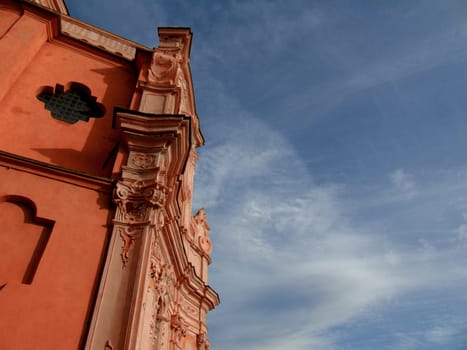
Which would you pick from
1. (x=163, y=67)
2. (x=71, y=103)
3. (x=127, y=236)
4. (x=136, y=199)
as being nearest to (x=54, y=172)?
(x=136, y=199)

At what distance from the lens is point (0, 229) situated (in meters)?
6.93

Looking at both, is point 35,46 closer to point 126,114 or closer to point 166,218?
point 126,114

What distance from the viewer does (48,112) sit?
9414 mm

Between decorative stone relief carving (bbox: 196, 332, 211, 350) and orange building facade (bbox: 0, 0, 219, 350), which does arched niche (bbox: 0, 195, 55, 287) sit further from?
decorative stone relief carving (bbox: 196, 332, 211, 350)

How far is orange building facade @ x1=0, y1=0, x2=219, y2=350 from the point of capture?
608 cm

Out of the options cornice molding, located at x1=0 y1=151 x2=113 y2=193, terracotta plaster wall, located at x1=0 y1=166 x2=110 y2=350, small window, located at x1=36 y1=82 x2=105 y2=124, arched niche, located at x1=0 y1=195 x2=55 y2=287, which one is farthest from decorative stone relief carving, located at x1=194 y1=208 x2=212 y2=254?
arched niche, located at x1=0 y1=195 x2=55 y2=287

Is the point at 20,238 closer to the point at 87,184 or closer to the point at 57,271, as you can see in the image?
the point at 57,271

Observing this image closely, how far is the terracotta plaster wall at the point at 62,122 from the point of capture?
8.53m

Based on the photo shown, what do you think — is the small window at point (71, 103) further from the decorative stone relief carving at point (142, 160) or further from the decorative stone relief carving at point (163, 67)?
the decorative stone relief carving at point (142, 160)

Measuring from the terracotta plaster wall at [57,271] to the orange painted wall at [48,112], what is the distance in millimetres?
1135

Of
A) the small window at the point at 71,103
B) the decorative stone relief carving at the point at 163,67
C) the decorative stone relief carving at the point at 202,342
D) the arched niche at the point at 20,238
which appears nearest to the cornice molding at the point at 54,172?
the arched niche at the point at 20,238

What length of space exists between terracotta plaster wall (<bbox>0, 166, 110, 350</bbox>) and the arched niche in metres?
0.06

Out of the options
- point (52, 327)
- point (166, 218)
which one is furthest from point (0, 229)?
point (166, 218)

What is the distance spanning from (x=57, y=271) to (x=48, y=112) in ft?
15.4
